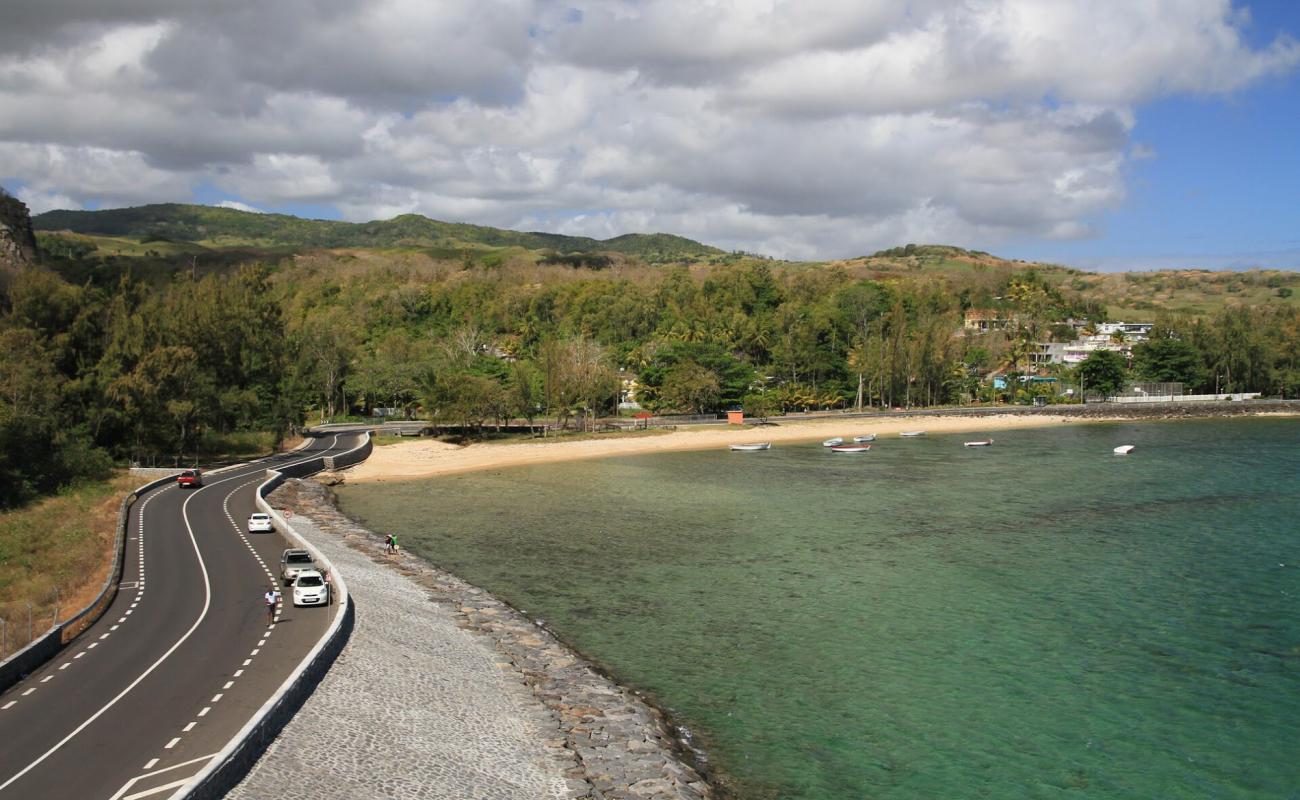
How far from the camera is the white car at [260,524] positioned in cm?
5262

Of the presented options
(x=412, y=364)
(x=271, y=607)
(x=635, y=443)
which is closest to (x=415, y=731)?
(x=271, y=607)

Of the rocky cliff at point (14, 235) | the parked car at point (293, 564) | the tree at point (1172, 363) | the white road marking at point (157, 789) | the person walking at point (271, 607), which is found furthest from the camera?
the tree at point (1172, 363)

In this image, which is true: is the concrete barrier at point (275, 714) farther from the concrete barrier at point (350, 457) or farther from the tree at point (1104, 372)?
the tree at point (1104, 372)

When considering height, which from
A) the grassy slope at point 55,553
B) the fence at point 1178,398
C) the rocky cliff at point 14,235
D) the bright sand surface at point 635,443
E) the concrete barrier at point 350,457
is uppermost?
the rocky cliff at point 14,235

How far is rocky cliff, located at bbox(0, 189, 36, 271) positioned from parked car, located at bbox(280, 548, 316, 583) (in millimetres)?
85379

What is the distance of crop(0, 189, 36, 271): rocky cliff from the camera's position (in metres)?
105

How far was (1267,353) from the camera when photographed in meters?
175

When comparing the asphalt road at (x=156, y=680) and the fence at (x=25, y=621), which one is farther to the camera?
the fence at (x=25, y=621)

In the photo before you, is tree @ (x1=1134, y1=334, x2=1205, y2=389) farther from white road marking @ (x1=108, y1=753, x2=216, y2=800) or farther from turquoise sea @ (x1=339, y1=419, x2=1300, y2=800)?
white road marking @ (x1=108, y1=753, x2=216, y2=800)

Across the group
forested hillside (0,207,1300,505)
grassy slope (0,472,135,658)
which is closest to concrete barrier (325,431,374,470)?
forested hillside (0,207,1300,505)

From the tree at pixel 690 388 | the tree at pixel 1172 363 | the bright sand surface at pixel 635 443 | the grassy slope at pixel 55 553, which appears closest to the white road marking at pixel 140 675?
the grassy slope at pixel 55 553

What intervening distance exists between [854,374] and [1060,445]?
175 ft

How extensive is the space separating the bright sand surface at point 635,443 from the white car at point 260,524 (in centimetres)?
3119

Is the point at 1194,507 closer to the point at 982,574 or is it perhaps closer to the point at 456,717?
the point at 982,574
